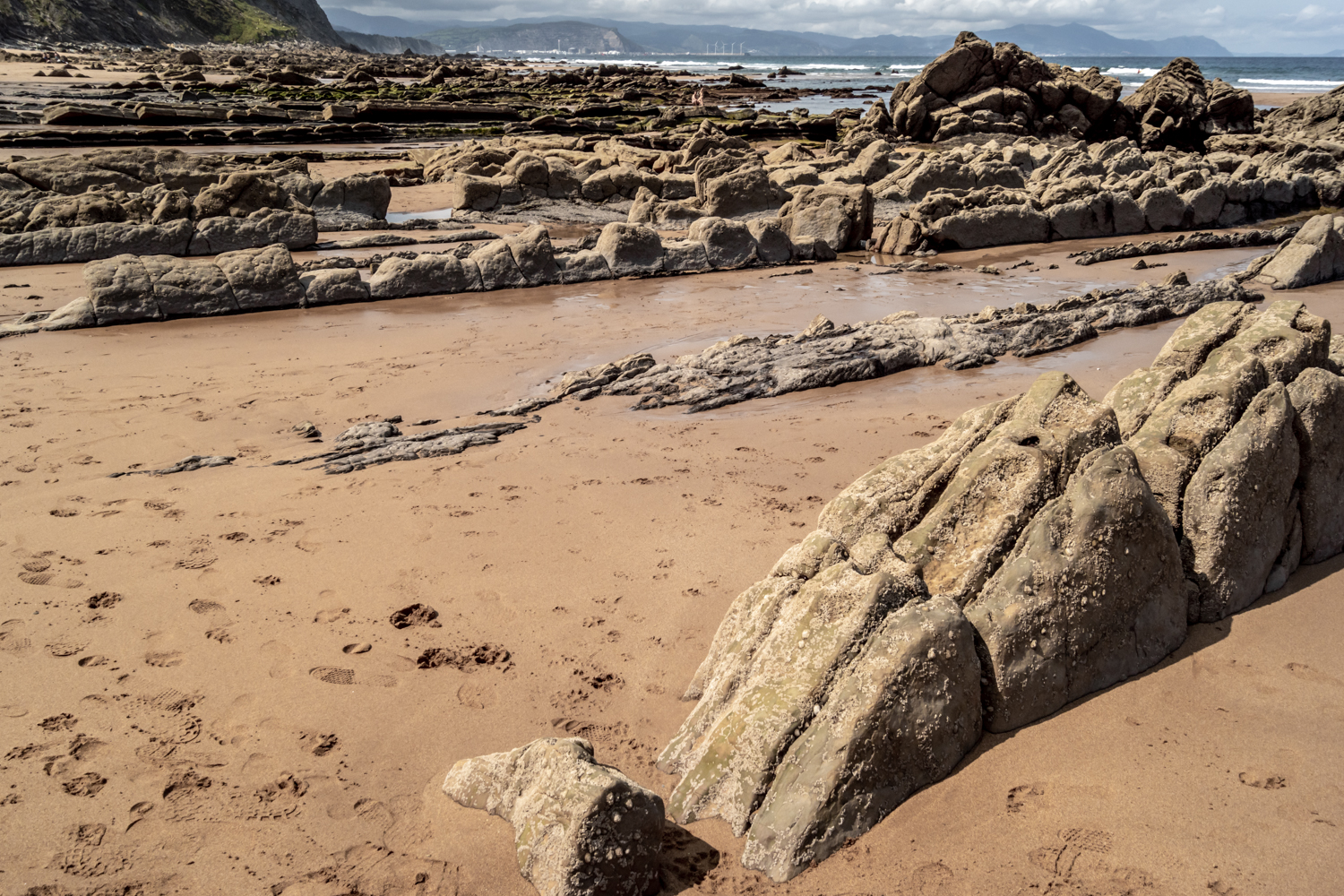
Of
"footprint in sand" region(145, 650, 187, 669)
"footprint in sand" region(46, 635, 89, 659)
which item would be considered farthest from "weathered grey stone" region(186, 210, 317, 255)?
"footprint in sand" region(145, 650, 187, 669)

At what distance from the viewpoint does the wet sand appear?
3.32 m

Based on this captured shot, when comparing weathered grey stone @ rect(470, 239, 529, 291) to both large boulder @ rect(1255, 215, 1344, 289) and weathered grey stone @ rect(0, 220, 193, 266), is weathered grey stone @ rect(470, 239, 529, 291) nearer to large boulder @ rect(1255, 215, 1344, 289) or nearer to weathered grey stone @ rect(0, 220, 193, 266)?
weathered grey stone @ rect(0, 220, 193, 266)

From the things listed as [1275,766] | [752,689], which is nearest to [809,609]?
[752,689]

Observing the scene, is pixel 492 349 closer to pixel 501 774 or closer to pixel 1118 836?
pixel 501 774

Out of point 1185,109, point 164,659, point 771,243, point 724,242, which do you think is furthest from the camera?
point 1185,109

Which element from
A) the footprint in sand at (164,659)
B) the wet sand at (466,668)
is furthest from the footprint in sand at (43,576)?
the footprint in sand at (164,659)

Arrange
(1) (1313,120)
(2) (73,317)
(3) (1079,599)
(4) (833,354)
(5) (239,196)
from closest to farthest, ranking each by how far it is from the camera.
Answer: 1. (3) (1079,599)
2. (4) (833,354)
3. (2) (73,317)
4. (5) (239,196)
5. (1) (1313,120)

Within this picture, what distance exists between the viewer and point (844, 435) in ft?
25.1

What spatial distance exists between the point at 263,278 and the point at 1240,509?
40.4ft

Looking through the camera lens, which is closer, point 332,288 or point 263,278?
point 263,278

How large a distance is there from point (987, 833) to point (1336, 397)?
3433mm

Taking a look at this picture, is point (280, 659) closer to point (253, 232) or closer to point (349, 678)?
point (349, 678)

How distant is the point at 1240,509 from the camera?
170 inches

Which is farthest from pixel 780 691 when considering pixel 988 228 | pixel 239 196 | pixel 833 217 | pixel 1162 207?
pixel 1162 207
